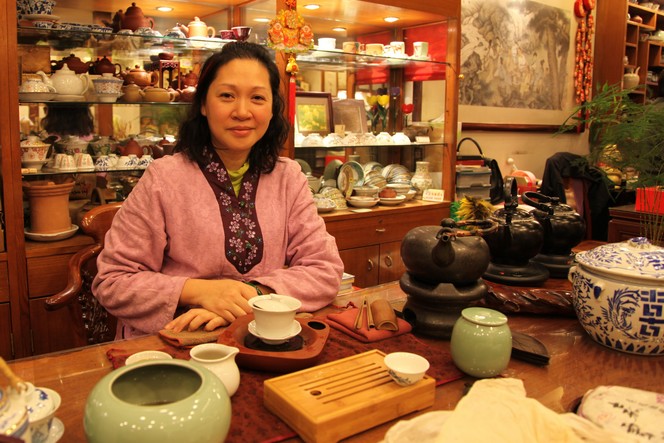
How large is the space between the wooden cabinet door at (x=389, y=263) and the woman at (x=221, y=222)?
183 cm

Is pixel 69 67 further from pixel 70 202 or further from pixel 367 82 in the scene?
pixel 367 82

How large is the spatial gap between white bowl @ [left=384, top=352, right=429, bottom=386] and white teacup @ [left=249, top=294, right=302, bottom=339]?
23 centimetres

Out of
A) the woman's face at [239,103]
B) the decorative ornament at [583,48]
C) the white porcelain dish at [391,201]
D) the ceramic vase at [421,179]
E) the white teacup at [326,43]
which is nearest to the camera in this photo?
the woman's face at [239,103]

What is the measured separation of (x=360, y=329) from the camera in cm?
134

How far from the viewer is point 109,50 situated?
3008mm

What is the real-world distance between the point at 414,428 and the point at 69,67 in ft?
8.68

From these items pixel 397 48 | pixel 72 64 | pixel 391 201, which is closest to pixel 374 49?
pixel 397 48

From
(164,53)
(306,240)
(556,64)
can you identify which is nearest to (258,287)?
(306,240)

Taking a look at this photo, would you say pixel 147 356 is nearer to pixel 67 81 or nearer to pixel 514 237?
pixel 514 237

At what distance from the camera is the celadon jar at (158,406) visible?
0.72m

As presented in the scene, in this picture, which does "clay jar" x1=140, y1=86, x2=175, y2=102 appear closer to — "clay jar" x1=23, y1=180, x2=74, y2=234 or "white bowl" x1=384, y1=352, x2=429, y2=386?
"clay jar" x1=23, y1=180, x2=74, y2=234

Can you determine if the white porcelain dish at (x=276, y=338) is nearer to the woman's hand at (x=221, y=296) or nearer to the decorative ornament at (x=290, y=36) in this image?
the woman's hand at (x=221, y=296)

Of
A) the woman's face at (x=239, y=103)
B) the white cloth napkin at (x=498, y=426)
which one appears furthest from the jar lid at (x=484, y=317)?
the woman's face at (x=239, y=103)

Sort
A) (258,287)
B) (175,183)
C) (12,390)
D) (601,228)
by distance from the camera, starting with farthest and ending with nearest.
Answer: (601,228), (175,183), (258,287), (12,390)
